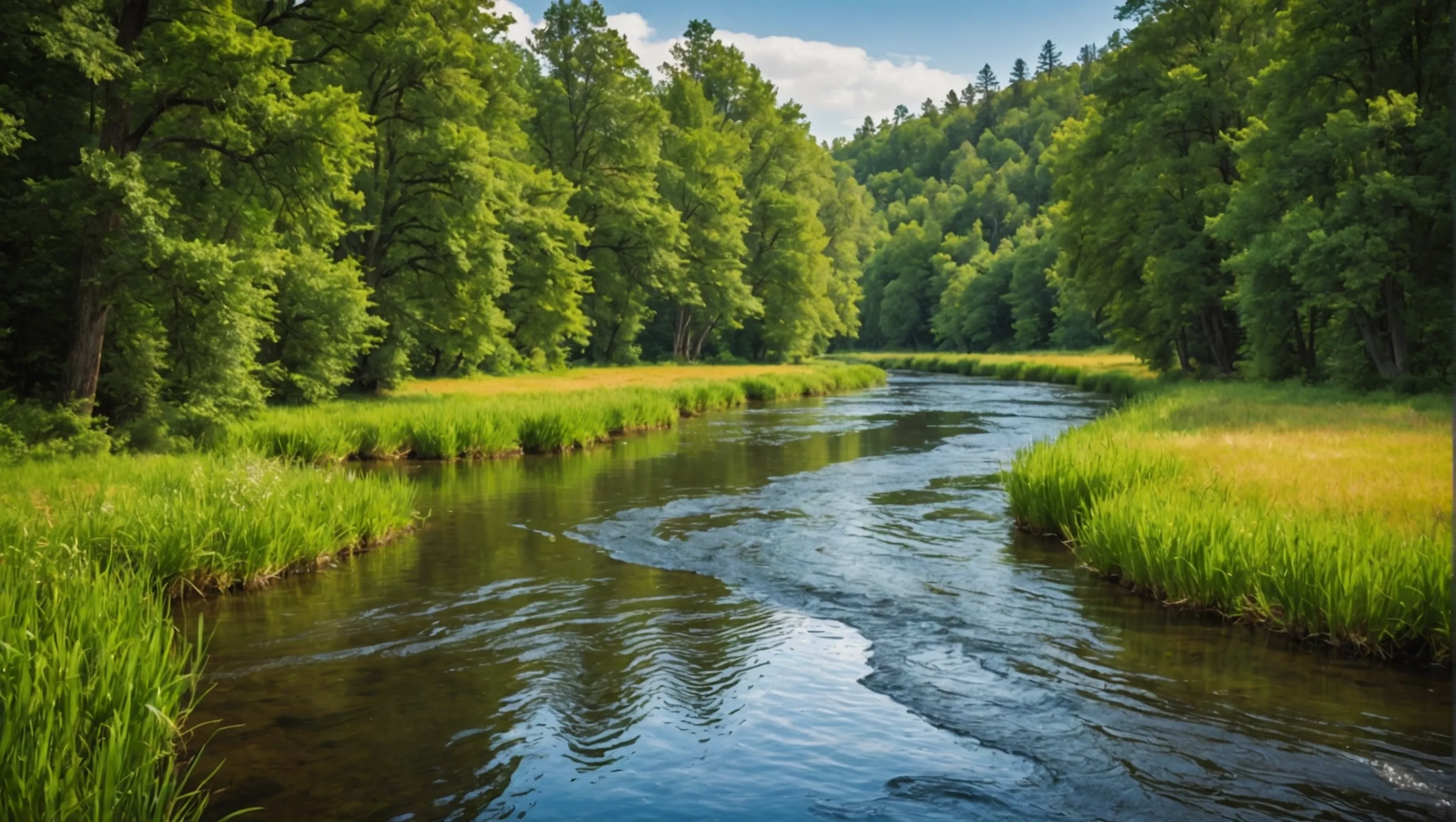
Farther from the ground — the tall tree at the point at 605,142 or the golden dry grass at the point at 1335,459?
the tall tree at the point at 605,142

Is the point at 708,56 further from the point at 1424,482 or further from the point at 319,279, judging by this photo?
the point at 1424,482

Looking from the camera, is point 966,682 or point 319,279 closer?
point 966,682

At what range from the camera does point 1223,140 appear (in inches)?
1340

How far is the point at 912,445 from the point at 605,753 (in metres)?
19.7

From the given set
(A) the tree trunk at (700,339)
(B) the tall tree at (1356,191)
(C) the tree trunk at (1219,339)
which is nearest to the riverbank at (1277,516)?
(B) the tall tree at (1356,191)

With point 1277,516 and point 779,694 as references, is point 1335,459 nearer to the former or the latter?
point 1277,516

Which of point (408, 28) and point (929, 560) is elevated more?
point (408, 28)

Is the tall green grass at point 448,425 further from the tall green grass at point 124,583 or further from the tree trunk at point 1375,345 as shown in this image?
the tree trunk at point 1375,345

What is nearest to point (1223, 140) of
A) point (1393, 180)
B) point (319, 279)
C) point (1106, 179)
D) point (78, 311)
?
point (1106, 179)

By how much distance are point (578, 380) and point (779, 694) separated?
33.2m

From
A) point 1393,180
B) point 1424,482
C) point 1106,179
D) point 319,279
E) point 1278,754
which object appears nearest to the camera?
point 1278,754

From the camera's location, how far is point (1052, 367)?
59750 millimetres

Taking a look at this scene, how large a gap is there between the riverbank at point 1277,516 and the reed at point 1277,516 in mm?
19

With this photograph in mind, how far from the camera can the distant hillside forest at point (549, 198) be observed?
17.6 meters
